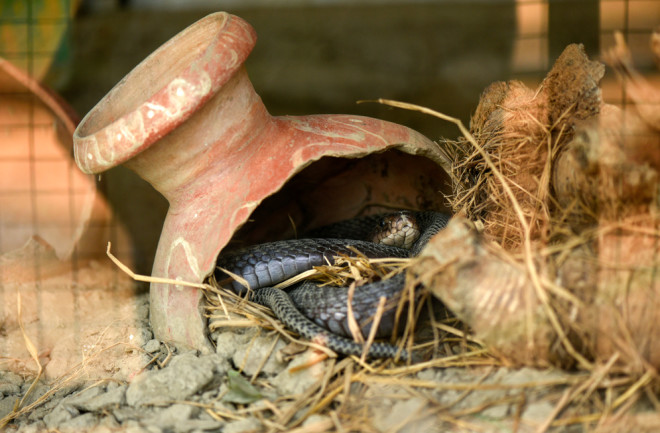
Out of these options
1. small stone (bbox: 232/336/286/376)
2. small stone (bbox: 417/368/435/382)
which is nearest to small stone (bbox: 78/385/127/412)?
small stone (bbox: 232/336/286/376)

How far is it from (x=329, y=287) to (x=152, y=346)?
0.88 meters

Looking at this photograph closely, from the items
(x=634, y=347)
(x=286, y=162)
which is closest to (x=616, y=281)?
(x=634, y=347)

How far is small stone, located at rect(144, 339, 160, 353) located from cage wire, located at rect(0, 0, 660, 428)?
613mm

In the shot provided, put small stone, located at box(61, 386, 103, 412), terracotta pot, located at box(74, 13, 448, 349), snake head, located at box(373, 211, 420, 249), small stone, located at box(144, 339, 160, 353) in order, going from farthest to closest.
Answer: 1. snake head, located at box(373, 211, 420, 249)
2. small stone, located at box(144, 339, 160, 353)
3. terracotta pot, located at box(74, 13, 448, 349)
4. small stone, located at box(61, 386, 103, 412)

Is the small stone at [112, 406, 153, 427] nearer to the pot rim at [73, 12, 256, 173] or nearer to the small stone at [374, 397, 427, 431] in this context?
A: the small stone at [374, 397, 427, 431]

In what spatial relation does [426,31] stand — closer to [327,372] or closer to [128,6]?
[128,6]

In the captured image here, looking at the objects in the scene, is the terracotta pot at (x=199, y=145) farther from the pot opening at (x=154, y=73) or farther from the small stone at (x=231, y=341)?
the small stone at (x=231, y=341)

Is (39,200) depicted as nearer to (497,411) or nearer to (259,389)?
(259,389)

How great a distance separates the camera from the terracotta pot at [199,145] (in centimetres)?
267

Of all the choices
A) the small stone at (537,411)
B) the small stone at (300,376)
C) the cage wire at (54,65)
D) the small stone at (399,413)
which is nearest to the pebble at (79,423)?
the small stone at (300,376)

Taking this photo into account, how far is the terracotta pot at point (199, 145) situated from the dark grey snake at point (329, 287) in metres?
0.30

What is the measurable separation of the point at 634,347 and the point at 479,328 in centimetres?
50

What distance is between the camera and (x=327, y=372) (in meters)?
2.41

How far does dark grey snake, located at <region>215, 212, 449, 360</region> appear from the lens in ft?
8.46
